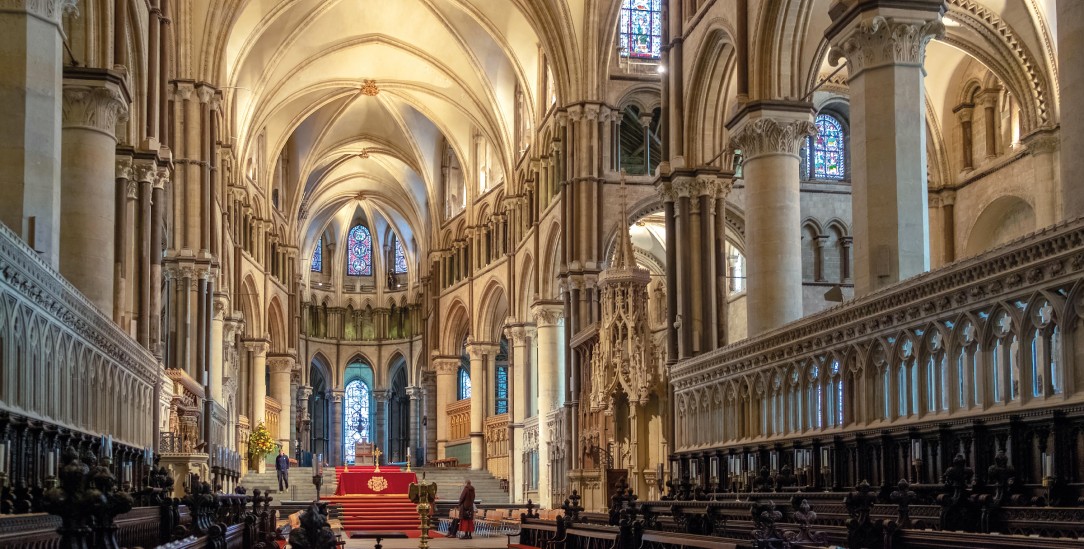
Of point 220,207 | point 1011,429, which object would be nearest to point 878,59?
point 1011,429

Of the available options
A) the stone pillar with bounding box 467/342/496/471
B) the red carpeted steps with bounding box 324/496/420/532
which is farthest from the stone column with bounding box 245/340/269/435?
the red carpeted steps with bounding box 324/496/420/532

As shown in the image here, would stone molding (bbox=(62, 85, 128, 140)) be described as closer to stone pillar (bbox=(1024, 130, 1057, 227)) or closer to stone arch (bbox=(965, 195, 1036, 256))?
stone pillar (bbox=(1024, 130, 1057, 227))

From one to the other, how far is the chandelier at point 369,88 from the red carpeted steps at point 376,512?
17.0 meters

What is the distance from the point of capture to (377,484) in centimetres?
3441

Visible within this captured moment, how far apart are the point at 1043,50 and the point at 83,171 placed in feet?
61.1

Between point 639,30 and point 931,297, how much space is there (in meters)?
22.0

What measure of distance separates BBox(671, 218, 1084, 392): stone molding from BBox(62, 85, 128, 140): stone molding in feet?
31.2

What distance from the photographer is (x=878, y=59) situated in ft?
49.3

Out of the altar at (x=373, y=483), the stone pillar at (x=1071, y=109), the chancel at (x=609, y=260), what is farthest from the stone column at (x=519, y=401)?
the stone pillar at (x=1071, y=109)

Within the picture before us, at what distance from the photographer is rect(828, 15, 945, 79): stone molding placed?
1488 cm

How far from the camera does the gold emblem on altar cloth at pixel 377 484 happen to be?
3434cm

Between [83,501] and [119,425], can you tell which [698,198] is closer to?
[119,425]

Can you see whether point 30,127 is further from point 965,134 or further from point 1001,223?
point 965,134

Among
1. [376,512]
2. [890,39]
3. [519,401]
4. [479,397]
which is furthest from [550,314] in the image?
[890,39]
